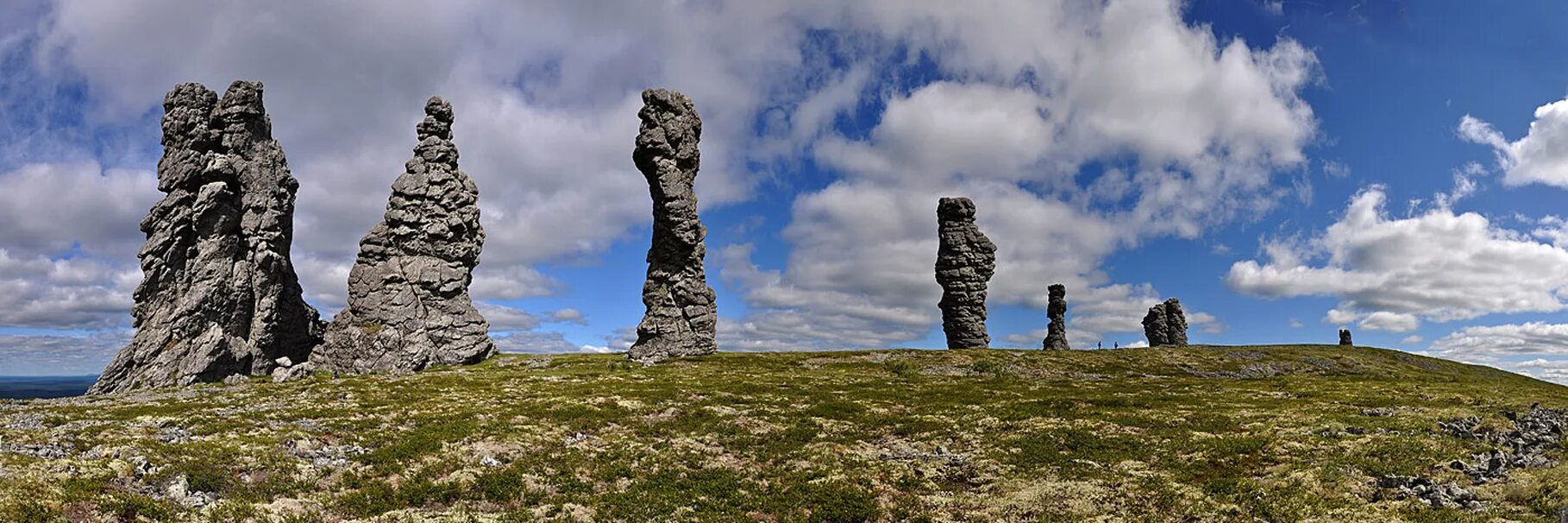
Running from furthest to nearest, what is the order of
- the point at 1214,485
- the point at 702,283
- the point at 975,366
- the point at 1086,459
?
1. the point at 702,283
2. the point at 975,366
3. the point at 1086,459
4. the point at 1214,485

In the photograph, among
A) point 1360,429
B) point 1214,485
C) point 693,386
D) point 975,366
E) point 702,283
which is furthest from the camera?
point 702,283

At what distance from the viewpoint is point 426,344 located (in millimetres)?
77125

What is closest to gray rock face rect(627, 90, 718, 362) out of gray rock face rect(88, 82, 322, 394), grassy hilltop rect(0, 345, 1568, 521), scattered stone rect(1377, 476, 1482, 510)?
grassy hilltop rect(0, 345, 1568, 521)

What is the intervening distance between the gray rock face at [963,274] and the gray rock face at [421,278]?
64.2m

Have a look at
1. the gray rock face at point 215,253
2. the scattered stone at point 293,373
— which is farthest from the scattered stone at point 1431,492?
the gray rock face at point 215,253

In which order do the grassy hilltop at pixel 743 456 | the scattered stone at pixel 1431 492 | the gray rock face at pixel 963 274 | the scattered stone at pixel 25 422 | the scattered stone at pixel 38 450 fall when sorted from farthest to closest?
the gray rock face at pixel 963 274
the scattered stone at pixel 25 422
the scattered stone at pixel 38 450
the grassy hilltop at pixel 743 456
the scattered stone at pixel 1431 492

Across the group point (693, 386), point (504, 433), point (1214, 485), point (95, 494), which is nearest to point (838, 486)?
point (1214, 485)

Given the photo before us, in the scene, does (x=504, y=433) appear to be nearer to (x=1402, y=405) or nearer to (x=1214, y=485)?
(x=1214, y=485)

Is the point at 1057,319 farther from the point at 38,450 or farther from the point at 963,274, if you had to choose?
the point at 38,450

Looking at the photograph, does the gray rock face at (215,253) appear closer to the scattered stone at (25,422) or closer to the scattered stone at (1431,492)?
the scattered stone at (25,422)

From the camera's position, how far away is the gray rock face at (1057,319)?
109500 millimetres

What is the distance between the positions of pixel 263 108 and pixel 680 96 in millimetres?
48382

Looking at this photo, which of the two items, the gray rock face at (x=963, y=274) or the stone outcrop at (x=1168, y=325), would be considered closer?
the gray rock face at (x=963, y=274)

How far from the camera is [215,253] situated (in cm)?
7156
